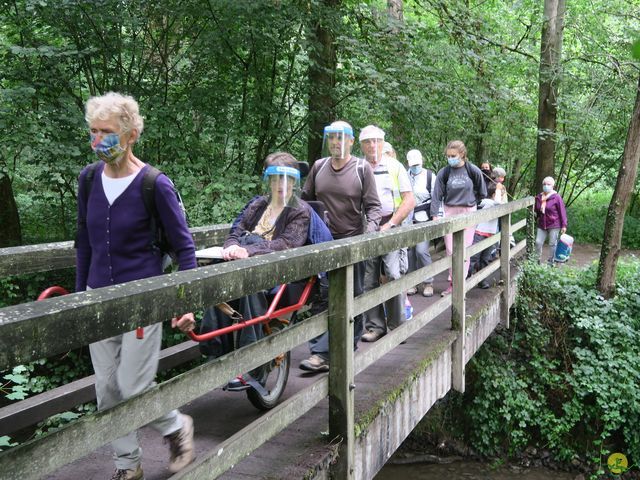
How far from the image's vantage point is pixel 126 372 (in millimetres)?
2646

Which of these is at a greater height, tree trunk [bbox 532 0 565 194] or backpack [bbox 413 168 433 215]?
tree trunk [bbox 532 0 565 194]

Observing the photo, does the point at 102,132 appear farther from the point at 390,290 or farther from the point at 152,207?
the point at 390,290

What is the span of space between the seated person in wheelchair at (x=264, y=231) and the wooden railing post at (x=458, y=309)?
1863 millimetres

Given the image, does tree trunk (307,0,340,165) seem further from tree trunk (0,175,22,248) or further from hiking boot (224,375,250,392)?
hiking boot (224,375,250,392)

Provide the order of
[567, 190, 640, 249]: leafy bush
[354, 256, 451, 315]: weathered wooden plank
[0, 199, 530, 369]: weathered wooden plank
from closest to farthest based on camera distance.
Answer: [0, 199, 530, 369]: weathered wooden plank → [354, 256, 451, 315]: weathered wooden plank → [567, 190, 640, 249]: leafy bush

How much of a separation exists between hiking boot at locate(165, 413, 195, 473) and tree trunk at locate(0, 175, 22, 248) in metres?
8.06

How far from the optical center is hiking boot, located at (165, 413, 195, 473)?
9.27 feet

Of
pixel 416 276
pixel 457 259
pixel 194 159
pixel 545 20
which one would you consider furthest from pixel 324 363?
pixel 545 20

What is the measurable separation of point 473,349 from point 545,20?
10078mm

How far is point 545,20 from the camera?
13.7m

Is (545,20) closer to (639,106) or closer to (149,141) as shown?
(639,106)

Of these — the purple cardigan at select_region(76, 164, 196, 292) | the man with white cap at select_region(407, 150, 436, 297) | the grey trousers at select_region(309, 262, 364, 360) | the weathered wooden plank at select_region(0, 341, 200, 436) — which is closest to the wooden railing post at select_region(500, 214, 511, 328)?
the man with white cap at select_region(407, 150, 436, 297)

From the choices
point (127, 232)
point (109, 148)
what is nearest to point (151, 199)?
point (127, 232)

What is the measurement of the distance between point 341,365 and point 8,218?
8.50m
